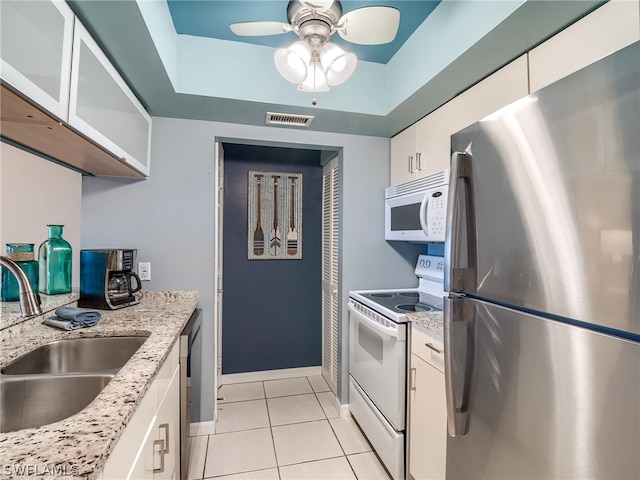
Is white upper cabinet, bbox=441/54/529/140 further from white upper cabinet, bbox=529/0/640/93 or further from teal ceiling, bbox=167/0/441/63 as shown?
teal ceiling, bbox=167/0/441/63

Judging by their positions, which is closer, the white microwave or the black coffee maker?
the black coffee maker

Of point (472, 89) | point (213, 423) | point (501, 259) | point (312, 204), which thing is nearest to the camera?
point (501, 259)

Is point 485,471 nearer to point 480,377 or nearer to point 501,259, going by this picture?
point 480,377

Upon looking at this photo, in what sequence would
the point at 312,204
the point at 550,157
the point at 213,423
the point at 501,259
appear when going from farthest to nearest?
1. the point at 312,204
2. the point at 213,423
3. the point at 501,259
4. the point at 550,157

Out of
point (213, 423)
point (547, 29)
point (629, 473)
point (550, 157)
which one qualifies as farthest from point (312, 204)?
point (629, 473)

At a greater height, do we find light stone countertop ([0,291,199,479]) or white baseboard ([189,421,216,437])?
light stone countertop ([0,291,199,479])

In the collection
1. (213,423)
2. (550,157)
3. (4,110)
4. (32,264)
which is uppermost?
(4,110)

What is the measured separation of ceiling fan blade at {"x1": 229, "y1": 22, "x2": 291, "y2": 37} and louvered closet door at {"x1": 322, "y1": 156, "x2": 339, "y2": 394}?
1.38 meters

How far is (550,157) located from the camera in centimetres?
80

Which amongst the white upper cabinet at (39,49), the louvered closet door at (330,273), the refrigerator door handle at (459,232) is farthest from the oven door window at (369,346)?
the white upper cabinet at (39,49)

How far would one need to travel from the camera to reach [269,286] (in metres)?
3.03

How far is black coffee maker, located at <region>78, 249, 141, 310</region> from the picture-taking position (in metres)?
1.62

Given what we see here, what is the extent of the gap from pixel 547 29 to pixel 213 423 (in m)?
2.77

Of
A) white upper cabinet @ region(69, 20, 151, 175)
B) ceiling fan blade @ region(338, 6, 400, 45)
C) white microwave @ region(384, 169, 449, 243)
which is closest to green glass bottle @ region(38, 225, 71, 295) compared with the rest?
white upper cabinet @ region(69, 20, 151, 175)
